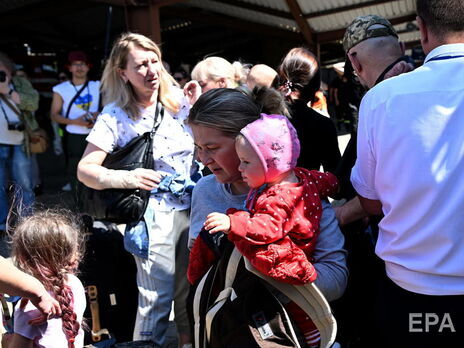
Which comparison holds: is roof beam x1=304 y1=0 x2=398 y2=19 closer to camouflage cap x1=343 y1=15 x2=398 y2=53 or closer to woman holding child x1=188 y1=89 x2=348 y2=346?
camouflage cap x1=343 y1=15 x2=398 y2=53

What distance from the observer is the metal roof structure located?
36.4 feet

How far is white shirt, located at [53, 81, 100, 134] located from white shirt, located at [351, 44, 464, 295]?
465cm

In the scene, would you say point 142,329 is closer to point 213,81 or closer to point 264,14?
point 213,81

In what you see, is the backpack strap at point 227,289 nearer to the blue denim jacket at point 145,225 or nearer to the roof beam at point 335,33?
the blue denim jacket at point 145,225

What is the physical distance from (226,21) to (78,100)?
7.23 metres

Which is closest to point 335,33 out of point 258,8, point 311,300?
point 258,8

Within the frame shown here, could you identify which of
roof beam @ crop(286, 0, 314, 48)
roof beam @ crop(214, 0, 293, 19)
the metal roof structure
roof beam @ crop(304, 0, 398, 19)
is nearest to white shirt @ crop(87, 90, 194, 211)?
the metal roof structure

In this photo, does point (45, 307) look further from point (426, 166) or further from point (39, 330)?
point (426, 166)

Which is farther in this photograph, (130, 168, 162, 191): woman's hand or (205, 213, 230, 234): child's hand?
(130, 168, 162, 191): woman's hand

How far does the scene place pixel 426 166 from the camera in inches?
58.6

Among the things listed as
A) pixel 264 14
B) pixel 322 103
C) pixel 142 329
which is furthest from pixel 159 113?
pixel 264 14

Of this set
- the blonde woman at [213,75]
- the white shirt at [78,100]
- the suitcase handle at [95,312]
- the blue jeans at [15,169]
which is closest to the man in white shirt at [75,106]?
the white shirt at [78,100]

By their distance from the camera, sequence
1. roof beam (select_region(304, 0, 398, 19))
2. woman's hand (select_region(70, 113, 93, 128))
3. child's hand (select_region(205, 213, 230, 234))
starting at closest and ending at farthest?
child's hand (select_region(205, 213, 230, 234)) → woman's hand (select_region(70, 113, 93, 128)) → roof beam (select_region(304, 0, 398, 19))

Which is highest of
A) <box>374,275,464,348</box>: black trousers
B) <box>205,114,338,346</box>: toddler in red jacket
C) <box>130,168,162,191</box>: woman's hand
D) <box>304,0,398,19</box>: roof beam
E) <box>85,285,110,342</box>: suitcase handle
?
<box>304,0,398,19</box>: roof beam
